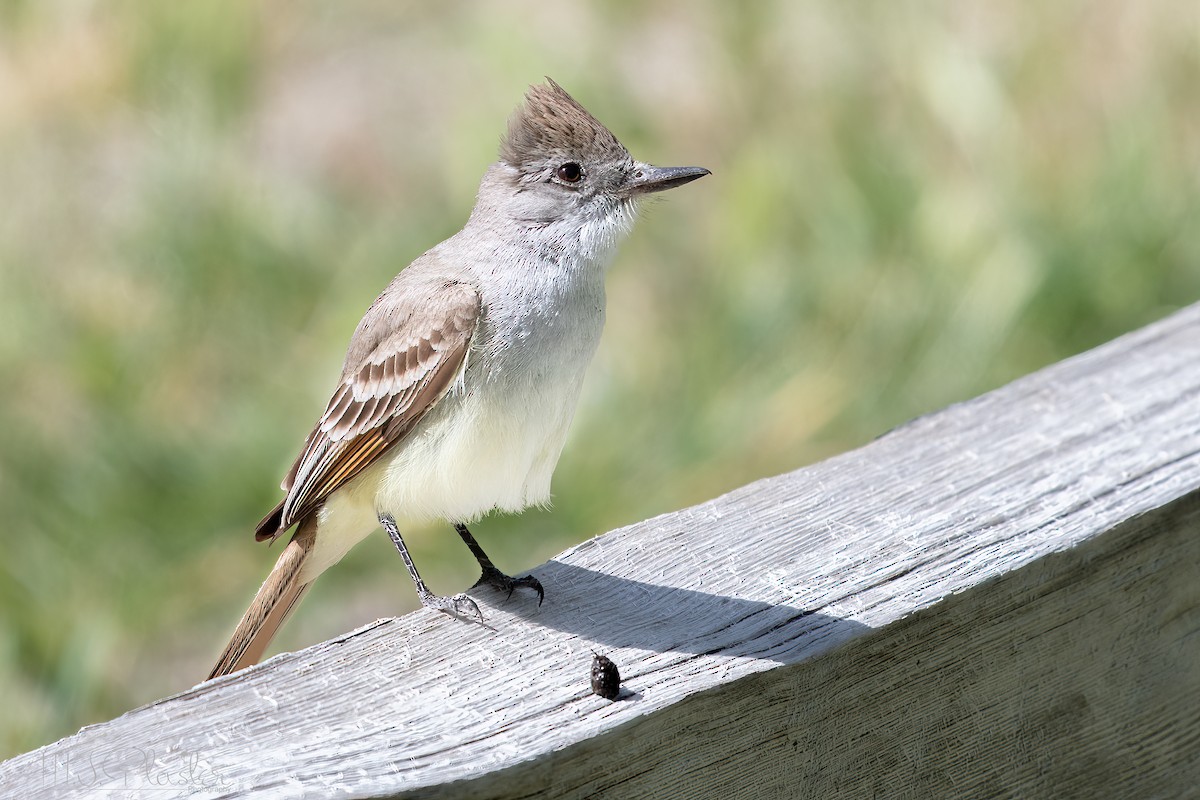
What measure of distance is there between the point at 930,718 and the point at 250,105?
4503 millimetres

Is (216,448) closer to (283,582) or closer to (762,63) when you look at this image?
(283,582)

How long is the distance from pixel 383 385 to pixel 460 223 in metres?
2.16

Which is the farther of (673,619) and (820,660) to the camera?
(673,619)

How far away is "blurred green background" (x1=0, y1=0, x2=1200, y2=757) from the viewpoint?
447 cm

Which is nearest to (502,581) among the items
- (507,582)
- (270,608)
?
(507,582)

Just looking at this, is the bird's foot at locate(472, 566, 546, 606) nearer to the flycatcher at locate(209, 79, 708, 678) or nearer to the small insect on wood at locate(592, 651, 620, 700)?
the flycatcher at locate(209, 79, 708, 678)

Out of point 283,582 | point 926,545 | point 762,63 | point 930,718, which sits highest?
point 762,63

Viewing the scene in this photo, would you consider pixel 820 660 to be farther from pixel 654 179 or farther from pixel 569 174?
pixel 569 174

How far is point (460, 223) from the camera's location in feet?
17.1

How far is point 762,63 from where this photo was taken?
18.7 feet

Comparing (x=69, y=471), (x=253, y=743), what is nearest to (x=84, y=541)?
(x=69, y=471)

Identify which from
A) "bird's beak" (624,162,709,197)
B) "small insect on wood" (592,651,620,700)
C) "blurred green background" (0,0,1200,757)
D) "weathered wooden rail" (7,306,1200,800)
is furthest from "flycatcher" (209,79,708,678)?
"blurred green background" (0,0,1200,757)

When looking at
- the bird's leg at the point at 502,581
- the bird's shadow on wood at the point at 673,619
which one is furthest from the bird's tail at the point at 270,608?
the bird's shadow on wood at the point at 673,619

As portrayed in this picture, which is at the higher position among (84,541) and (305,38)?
(305,38)
